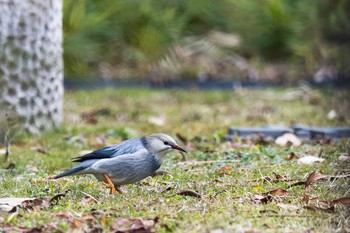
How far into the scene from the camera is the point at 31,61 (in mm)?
7336

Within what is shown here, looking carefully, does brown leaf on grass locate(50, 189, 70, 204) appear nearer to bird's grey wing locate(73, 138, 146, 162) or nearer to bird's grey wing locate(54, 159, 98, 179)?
bird's grey wing locate(54, 159, 98, 179)

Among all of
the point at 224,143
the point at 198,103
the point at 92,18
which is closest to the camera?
the point at 224,143

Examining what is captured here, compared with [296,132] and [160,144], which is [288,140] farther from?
[160,144]

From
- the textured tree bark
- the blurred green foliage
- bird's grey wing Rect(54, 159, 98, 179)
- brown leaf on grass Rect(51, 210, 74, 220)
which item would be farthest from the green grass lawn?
the blurred green foliage

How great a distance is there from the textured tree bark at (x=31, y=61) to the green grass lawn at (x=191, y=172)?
231 mm

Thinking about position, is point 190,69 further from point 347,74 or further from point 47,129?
point 47,129

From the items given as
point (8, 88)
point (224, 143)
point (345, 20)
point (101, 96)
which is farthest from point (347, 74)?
point (8, 88)

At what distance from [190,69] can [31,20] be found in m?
4.78

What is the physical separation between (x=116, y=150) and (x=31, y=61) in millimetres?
2616

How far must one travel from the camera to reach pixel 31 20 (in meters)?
7.34

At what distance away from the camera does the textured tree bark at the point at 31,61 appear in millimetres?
7199

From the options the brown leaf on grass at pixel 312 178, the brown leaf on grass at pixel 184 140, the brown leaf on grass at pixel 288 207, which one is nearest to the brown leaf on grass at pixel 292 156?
the brown leaf on grass at pixel 312 178

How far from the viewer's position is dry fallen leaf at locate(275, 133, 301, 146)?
6708 millimetres

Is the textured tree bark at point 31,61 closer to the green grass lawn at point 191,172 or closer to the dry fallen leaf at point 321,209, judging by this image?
the green grass lawn at point 191,172
